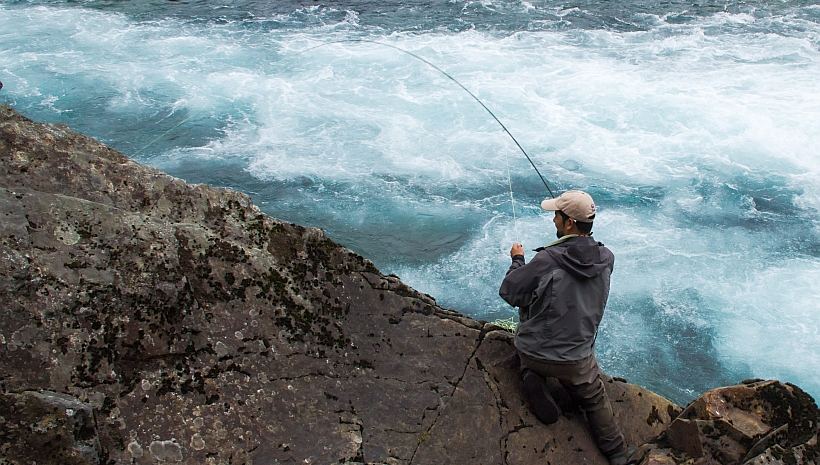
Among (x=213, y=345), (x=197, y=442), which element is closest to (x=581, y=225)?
(x=213, y=345)

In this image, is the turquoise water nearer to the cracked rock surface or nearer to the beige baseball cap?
the cracked rock surface

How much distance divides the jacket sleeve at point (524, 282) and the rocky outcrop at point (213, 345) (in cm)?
50

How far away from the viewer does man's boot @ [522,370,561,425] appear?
393 centimetres

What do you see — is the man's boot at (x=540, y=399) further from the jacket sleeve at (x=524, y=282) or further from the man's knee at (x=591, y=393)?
the jacket sleeve at (x=524, y=282)

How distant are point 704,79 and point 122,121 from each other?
10720 mm

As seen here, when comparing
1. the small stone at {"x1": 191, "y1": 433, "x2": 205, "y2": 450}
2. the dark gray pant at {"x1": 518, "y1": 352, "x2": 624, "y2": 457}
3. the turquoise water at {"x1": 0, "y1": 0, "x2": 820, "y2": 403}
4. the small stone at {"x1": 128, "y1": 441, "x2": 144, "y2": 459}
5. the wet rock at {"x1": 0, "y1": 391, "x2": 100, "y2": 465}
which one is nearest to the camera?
the wet rock at {"x1": 0, "y1": 391, "x2": 100, "y2": 465}

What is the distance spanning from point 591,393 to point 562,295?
65cm

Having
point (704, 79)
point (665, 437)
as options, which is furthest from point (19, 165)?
point (704, 79)

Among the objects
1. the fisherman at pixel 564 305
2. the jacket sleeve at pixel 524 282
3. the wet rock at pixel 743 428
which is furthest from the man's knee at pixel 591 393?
the jacket sleeve at pixel 524 282

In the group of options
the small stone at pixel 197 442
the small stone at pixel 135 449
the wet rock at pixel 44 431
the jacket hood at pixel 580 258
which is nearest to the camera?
the wet rock at pixel 44 431

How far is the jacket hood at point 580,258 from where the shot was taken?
145 inches

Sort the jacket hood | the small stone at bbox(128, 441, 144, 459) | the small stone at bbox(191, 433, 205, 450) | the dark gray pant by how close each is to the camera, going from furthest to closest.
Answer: the dark gray pant
the jacket hood
the small stone at bbox(191, 433, 205, 450)
the small stone at bbox(128, 441, 144, 459)

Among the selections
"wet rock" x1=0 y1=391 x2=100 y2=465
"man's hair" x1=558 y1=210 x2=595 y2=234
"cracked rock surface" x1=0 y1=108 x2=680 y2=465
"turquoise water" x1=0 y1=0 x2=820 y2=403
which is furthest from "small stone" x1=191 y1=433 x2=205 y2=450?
"turquoise water" x1=0 y1=0 x2=820 y2=403

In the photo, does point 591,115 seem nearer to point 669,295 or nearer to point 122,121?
point 669,295
